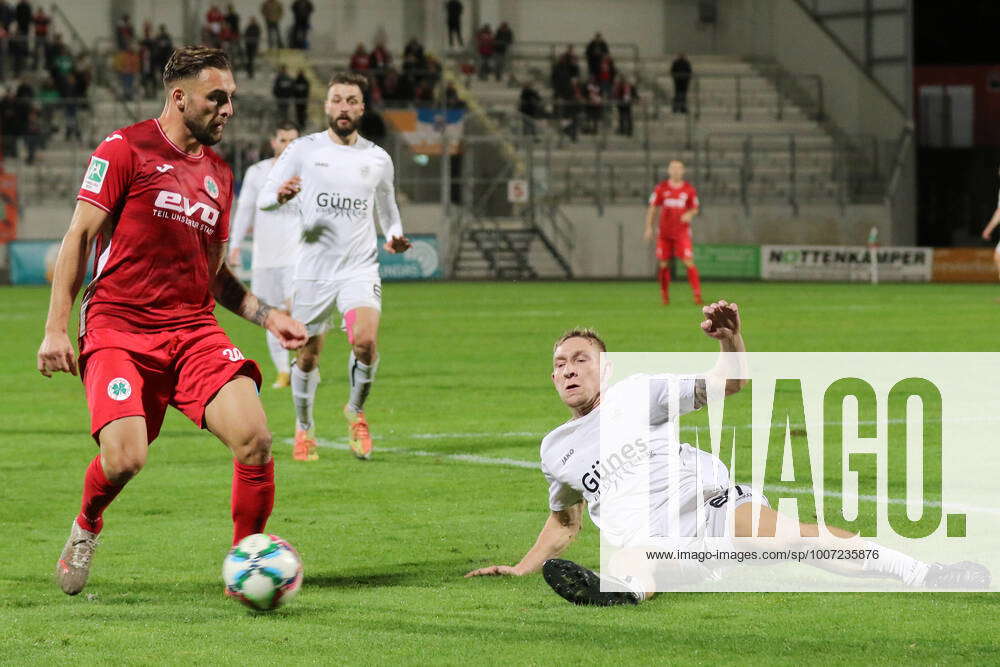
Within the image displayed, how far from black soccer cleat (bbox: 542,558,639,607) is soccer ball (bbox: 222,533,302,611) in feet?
2.97

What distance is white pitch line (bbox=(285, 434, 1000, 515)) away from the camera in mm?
7644

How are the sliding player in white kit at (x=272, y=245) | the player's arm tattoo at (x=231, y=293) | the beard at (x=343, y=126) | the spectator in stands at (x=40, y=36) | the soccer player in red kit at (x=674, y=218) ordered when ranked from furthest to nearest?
the spectator in stands at (x=40, y=36), the soccer player in red kit at (x=674, y=218), the sliding player in white kit at (x=272, y=245), the beard at (x=343, y=126), the player's arm tattoo at (x=231, y=293)

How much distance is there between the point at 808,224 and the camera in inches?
1652

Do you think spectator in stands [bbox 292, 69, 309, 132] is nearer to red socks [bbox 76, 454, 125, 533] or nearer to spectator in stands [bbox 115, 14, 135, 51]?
spectator in stands [bbox 115, 14, 135, 51]

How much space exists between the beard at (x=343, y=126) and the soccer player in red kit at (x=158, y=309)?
381 centimetres

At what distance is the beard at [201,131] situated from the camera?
20.5 feet

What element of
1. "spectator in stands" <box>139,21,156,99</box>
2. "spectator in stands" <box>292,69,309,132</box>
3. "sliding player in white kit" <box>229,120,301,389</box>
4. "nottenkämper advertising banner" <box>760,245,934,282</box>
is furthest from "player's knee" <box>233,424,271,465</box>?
"spectator in stands" <box>139,21,156,99</box>

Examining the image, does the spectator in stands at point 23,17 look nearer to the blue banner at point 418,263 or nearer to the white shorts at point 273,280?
the blue banner at point 418,263

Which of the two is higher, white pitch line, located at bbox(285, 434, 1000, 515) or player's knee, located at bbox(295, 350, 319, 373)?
player's knee, located at bbox(295, 350, 319, 373)

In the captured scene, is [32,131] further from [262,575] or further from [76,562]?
[262,575]

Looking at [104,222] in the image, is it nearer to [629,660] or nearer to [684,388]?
[684,388]

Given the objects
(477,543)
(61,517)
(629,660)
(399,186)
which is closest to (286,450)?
(61,517)

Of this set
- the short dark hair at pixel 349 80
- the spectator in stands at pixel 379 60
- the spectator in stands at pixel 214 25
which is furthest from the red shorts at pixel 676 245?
the short dark hair at pixel 349 80

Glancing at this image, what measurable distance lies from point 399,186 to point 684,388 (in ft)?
107
